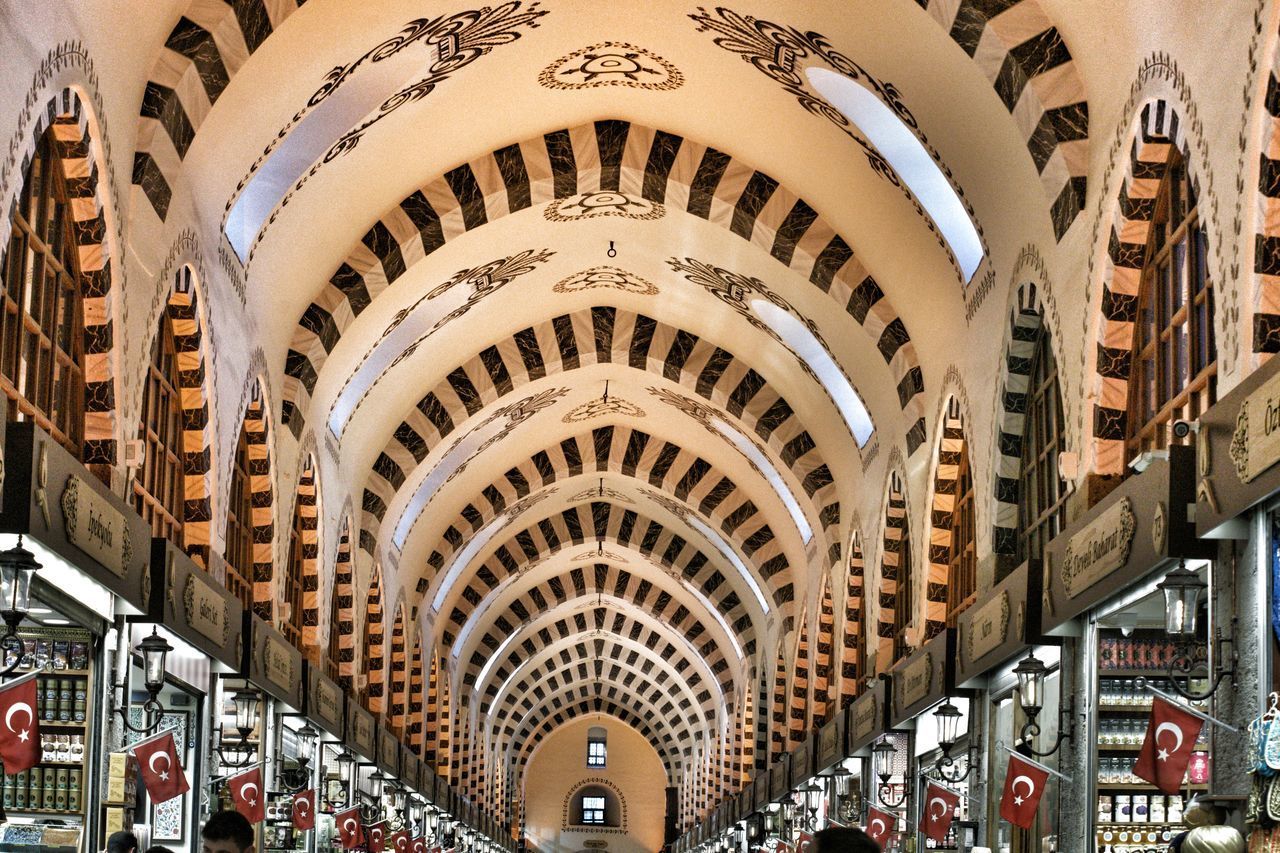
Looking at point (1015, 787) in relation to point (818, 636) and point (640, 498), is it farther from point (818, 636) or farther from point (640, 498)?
point (640, 498)

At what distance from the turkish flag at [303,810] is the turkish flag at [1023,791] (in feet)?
21.5

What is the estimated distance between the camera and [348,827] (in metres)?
16.2

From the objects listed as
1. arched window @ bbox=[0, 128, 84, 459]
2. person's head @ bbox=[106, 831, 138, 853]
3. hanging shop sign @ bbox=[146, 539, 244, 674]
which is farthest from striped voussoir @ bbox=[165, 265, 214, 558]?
person's head @ bbox=[106, 831, 138, 853]

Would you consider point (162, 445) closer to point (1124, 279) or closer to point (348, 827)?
point (1124, 279)

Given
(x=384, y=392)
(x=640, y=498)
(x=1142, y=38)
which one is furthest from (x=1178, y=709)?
(x=640, y=498)

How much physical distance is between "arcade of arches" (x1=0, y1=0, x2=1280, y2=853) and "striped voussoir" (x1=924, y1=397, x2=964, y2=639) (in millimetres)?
27

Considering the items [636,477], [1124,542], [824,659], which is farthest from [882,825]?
[636,477]

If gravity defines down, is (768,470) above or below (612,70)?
below

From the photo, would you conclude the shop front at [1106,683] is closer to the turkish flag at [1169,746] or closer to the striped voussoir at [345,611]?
the turkish flag at [1169,746]

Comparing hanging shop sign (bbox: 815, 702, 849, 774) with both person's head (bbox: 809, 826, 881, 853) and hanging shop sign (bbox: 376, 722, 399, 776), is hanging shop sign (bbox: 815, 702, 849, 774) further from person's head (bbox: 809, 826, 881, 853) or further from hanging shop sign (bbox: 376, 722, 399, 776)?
person's head (bbox: 809, 826, 881, 853)

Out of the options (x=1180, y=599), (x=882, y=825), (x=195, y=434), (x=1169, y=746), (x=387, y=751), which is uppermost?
(x=195, y=434)

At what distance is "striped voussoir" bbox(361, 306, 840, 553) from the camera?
1833cm

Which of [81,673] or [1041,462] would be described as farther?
[1041,462]

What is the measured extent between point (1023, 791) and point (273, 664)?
247 inches
